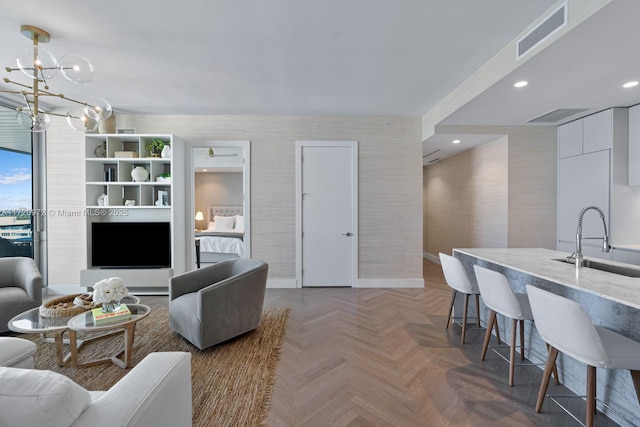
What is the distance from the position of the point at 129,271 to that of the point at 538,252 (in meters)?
5.06

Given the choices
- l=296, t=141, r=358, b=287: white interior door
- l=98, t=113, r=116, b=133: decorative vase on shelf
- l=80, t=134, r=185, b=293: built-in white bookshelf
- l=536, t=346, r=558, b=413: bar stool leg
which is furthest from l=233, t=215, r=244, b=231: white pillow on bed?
l=536, t=346, r=558, b=413: bar stool leg

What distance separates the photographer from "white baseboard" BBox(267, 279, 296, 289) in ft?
15.8

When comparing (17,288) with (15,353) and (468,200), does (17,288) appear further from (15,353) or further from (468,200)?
(468,200)

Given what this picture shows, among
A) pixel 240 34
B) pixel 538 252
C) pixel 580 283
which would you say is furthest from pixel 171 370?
pixel 538 252

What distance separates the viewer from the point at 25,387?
0.91m

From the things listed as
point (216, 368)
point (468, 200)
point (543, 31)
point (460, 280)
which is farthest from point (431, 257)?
point (216, 368)

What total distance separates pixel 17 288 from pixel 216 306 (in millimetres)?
2344

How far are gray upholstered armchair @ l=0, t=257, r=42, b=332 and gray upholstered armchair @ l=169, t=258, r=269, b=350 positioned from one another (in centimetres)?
141

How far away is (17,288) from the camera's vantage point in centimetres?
321

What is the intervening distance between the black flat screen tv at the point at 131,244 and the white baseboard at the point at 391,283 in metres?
2.98

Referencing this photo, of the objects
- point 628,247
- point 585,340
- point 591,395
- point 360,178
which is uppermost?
point 360,178

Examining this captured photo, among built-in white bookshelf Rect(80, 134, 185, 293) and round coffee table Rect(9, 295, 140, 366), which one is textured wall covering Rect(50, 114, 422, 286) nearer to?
built-in white bookshelf Rect(80, 134, 185, 293)

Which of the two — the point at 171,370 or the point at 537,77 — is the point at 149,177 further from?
the point at 537,77

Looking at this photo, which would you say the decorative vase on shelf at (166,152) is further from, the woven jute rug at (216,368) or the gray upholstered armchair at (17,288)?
the woven jute rug at (216,368)
